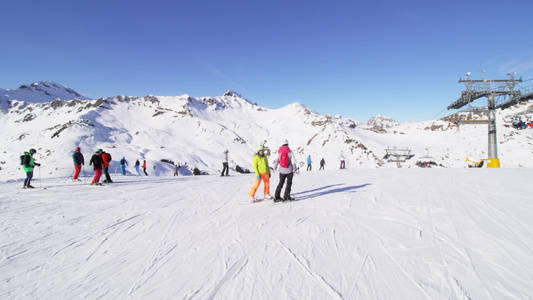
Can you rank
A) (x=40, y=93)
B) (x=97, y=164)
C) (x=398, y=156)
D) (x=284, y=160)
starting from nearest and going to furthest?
(x=284, y=160) → (x=97, y=164) → (x=398, y=156) → (x=40, y=93)

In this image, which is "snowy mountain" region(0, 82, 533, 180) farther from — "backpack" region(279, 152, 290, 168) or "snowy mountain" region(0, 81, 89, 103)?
"backpack" region(279, 152, 290, 168)

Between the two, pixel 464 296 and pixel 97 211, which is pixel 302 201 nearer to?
pixel 464 296

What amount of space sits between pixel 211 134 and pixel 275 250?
77812 mm

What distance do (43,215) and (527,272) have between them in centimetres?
976

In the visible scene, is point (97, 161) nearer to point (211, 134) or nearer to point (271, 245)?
point (271, 245)

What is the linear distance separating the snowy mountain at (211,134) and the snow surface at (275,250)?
28.3 metres

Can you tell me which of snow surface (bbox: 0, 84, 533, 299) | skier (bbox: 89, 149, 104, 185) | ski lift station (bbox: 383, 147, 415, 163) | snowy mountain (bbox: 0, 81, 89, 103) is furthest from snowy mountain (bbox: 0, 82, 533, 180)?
snow surface (bbox: 0, 84, 533, 299)

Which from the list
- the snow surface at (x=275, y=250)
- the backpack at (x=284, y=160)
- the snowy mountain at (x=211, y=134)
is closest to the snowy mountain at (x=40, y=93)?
the snowy mountain at (x=211, y=134)

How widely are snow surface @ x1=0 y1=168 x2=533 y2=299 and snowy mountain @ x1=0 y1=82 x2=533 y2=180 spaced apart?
28.3 m

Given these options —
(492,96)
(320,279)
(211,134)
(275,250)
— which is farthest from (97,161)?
(211,134)

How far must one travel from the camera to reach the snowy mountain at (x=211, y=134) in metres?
38.7

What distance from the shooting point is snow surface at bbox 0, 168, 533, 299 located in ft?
9.02

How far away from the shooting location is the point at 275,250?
3752mm

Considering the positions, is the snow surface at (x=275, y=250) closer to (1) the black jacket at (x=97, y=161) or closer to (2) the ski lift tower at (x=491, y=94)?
(1) the black jacket at (x=97, y=161)
